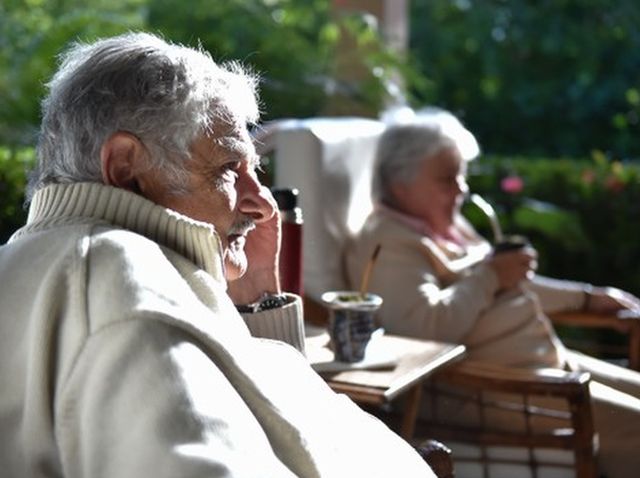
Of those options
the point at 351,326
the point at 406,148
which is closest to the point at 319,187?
the point at 406,148

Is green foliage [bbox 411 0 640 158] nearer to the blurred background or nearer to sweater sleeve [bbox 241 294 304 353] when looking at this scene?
the blurred background

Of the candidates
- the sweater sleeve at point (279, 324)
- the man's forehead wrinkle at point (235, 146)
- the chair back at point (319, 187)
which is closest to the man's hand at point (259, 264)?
the sweater sleeve at point (279, 324)

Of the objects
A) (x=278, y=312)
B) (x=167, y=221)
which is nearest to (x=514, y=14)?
(x=278, y=312)

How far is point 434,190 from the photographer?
3.15 metres

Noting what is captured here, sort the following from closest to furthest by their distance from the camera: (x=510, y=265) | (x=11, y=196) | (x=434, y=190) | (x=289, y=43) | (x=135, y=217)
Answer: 1. (x=135, y=217)
2. (x=11, y=196)
3. (x=510, y=265)
4. (x=434, y=190)
5. (x=289, y=43)

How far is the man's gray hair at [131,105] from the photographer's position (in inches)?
57.9

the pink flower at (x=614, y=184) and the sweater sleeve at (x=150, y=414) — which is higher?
the sweater sleeve at (x=150, y=414)

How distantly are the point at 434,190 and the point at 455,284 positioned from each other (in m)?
0.30

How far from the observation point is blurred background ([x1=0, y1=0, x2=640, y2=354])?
4695mm

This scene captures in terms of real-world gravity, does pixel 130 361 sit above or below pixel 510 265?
above

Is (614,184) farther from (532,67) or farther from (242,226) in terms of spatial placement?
(532,67)

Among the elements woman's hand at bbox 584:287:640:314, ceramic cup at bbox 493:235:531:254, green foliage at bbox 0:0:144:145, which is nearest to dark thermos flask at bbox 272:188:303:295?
ceramic cup at bbox 493:235:531:254

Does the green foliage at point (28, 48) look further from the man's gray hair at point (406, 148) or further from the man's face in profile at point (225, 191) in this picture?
the man's face in profile at point (225, 191)

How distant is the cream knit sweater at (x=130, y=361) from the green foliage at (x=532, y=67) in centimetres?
654
